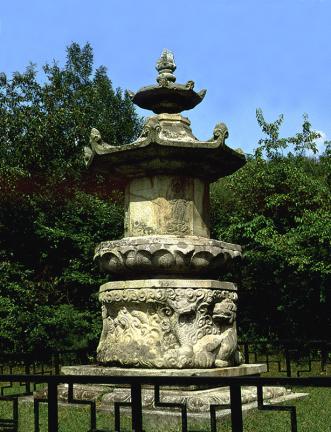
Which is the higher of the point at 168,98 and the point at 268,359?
the point at 168,98

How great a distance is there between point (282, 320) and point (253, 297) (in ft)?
3.40

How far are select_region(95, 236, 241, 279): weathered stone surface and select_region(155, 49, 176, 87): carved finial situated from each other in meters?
2.37

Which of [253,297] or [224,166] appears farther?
[253,297]

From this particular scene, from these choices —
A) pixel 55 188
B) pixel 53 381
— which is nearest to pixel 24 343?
pixel 55 188

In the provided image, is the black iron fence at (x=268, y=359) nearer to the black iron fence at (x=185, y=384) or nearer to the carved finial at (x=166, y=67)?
the carved finial at (x=166, y=67)

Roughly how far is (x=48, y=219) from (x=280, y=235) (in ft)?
20.4

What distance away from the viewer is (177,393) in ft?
22.6

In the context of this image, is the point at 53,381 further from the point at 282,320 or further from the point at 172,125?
the point at 282,320

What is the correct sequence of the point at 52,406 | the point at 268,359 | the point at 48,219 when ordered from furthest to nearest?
the point at 48,219
the point at 268,359
the point at 52,406

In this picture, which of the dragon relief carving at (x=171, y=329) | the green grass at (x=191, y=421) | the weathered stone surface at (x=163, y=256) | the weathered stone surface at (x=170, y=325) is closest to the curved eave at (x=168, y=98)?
the weathered stone surface at (x=163, y=256)

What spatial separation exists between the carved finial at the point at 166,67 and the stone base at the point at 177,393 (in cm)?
397

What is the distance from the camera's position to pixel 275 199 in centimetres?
1578

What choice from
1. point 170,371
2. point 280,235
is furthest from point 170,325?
point 280,235

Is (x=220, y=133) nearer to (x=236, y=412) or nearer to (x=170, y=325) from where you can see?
(x=170, y=325)
